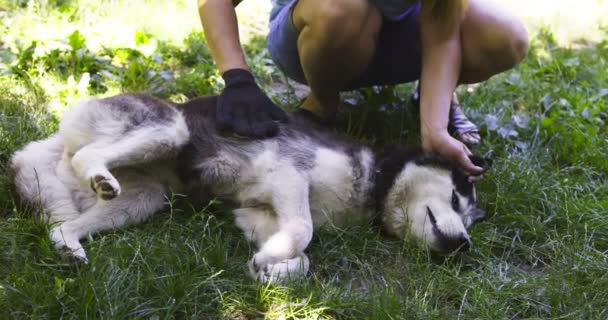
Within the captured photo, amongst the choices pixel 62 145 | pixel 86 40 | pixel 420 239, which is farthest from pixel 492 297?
pixel 86 40

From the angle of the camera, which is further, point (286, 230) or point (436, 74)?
point (436, 74)

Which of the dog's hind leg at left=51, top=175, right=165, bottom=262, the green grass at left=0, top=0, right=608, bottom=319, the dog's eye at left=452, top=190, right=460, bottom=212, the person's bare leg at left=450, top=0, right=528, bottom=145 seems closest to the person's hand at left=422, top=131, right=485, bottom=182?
the dog's eye at left=452, top=190, right=460, bottom=212

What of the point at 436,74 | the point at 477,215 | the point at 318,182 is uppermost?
the point at 436,74

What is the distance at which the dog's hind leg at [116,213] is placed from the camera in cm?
243

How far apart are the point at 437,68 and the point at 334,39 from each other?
0.60 metres

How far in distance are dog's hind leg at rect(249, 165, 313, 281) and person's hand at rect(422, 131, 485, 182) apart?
30.3 inches

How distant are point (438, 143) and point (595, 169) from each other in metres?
1.23

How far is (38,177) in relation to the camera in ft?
8.93

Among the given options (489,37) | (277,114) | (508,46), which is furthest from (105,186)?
(508,46)

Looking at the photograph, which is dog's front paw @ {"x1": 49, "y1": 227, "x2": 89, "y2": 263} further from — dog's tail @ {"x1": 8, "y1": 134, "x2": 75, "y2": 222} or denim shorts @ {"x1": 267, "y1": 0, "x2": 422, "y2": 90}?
denim shorts @ {"x1": 267, "y1": 0, "x2": 422, "y2": 90}

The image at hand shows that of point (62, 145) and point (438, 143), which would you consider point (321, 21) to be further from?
point (62, 145)

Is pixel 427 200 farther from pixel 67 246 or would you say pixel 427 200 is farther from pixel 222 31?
pixel 67 246

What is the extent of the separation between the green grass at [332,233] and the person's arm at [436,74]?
481 millimetres

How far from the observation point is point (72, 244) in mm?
2379
